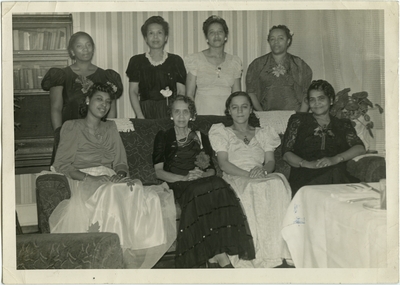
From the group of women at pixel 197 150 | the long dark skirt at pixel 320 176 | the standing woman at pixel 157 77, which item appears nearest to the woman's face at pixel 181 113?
the group of women at pixel 197 150

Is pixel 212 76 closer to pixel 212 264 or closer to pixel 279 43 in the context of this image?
pixel 279 43

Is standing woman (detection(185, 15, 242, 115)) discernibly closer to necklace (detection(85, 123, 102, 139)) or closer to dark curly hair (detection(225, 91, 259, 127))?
dark curly hair (detection(225, 91, 259, 127))

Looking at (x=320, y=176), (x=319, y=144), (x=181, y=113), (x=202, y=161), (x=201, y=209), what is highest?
(x=181, y=113)

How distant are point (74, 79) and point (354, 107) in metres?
1.97

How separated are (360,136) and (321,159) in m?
0.30

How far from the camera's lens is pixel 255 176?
4031 mm

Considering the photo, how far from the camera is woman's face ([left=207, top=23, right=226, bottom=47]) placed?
4295 mm

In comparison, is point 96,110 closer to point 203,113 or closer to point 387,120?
point 203,113

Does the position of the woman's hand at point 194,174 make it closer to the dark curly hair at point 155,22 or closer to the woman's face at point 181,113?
the woman's face at point 181,113

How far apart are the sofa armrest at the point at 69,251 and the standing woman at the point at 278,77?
5.69 ft

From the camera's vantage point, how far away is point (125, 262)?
3691mm

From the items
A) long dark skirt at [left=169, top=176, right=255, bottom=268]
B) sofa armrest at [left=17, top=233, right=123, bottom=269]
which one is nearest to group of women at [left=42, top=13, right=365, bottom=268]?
long dark skirt at [left=169, top=176, right=255, bottom=268]

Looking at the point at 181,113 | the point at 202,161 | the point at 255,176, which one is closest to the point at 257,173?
the point at 255,176

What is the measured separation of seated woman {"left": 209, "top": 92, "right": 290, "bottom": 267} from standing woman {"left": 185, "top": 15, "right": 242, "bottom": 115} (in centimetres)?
26
